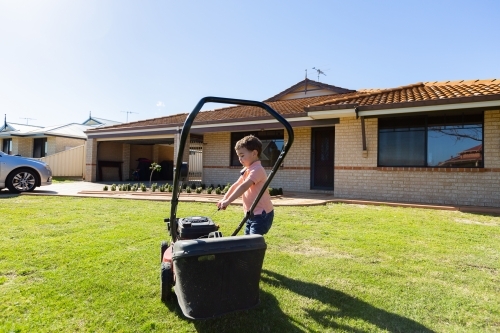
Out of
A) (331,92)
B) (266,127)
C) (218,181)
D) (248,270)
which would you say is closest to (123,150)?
(218,181)

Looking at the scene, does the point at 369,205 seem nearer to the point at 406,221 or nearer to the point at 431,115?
the point at 406,221

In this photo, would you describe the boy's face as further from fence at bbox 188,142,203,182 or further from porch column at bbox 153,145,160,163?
porch column at bbox 153,145,160,163

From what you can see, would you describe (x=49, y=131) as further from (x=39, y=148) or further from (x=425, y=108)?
(x=425, y=108)

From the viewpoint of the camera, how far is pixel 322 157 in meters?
11.3

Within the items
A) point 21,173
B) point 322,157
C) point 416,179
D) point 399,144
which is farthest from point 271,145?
point 21,173

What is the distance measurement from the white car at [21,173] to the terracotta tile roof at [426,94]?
29.8 ft

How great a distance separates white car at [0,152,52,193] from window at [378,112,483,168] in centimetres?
1095

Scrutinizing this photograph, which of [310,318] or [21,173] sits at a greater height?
[21,173]

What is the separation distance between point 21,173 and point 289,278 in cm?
1002

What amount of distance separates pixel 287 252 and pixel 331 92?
41.3 ft

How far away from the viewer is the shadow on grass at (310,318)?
2203 mm

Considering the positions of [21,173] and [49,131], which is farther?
[49,131]

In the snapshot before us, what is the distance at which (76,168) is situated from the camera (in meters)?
19.3

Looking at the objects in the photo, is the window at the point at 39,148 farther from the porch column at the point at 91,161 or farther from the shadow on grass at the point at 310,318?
the shadow on grass at the point at 310,318
